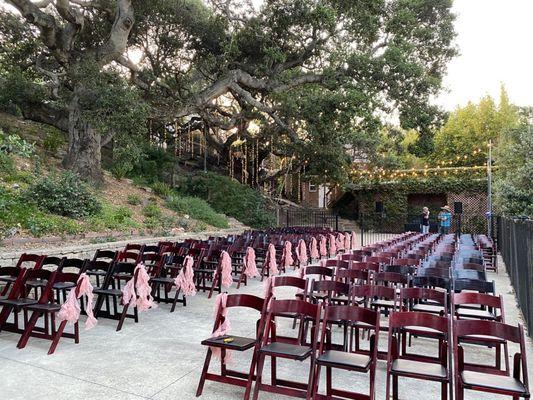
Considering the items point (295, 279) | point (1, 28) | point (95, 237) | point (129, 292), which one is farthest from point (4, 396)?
point (1, 28)

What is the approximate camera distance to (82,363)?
423 centimetres

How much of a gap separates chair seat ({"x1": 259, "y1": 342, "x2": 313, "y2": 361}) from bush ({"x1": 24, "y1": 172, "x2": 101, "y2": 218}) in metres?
8.96

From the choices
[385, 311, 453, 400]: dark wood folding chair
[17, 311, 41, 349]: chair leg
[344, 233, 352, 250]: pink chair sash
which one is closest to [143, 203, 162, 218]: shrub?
[344, 233, 352, 250]: pink chair sash

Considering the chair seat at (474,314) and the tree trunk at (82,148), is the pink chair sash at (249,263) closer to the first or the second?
the chair seat at (474,314)

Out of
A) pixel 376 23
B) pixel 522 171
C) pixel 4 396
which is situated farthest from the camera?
pixel 376 23

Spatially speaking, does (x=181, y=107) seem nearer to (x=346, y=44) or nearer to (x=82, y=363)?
(x=346, y=44)

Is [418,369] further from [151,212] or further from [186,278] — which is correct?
[151,212]

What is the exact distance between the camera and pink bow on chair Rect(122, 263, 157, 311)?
18.2 ft

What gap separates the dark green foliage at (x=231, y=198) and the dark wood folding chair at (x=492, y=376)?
17.1 metres

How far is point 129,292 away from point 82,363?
137 centimetres

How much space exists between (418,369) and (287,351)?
98cm

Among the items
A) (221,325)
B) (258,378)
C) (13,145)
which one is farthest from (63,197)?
(258,378)

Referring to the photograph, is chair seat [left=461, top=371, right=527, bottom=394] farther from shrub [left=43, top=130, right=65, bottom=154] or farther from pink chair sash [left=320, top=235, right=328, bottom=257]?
shrub [left=43, top=130, right=65, bottom=154]

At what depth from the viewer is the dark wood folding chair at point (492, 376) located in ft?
9.58
